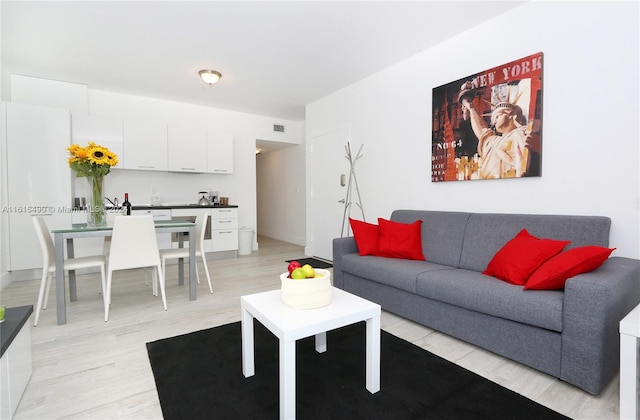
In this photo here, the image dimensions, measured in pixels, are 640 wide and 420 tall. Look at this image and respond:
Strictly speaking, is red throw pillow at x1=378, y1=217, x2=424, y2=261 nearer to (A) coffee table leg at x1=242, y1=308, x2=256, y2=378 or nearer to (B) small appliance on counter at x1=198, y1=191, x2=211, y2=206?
(A) coffee table leg at x1=242, y1=308, x2=256, y2=378

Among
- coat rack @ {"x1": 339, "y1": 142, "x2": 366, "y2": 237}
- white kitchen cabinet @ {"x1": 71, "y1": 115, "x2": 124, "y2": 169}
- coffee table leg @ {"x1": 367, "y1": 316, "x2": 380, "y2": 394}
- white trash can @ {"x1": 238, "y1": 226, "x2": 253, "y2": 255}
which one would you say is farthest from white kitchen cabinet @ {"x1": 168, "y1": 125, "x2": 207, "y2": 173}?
coffee table leg @ {"x1": 367, "y1": 316, "x2": 380, "y2": 394}

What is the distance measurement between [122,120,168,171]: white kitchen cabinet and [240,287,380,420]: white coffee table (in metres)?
3.80

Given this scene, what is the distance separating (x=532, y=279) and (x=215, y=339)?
82.1 inches

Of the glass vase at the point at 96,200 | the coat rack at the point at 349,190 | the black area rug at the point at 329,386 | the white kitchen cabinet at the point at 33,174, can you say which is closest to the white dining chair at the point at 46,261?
the glass vase at the point at 96,200

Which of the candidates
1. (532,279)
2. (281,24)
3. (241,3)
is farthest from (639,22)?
(241,3)

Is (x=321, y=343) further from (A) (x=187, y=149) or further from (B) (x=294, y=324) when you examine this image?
(A) (x=187, y=149)

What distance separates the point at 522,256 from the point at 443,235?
2.76 feet

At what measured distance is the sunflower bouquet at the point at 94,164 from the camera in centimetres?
265

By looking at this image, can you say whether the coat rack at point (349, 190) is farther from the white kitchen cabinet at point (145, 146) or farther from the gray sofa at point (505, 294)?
the white kitchen cabinet at point (145, 146)

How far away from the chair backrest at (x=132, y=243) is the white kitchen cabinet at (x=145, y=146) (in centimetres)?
235

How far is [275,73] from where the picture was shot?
395 cm

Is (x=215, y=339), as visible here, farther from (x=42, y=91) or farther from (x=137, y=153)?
(x=42, y=91)

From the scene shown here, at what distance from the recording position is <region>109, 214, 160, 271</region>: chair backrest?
2576 mm

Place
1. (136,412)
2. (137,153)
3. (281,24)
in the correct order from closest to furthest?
(136,412) < (281,24) < (137,153)
